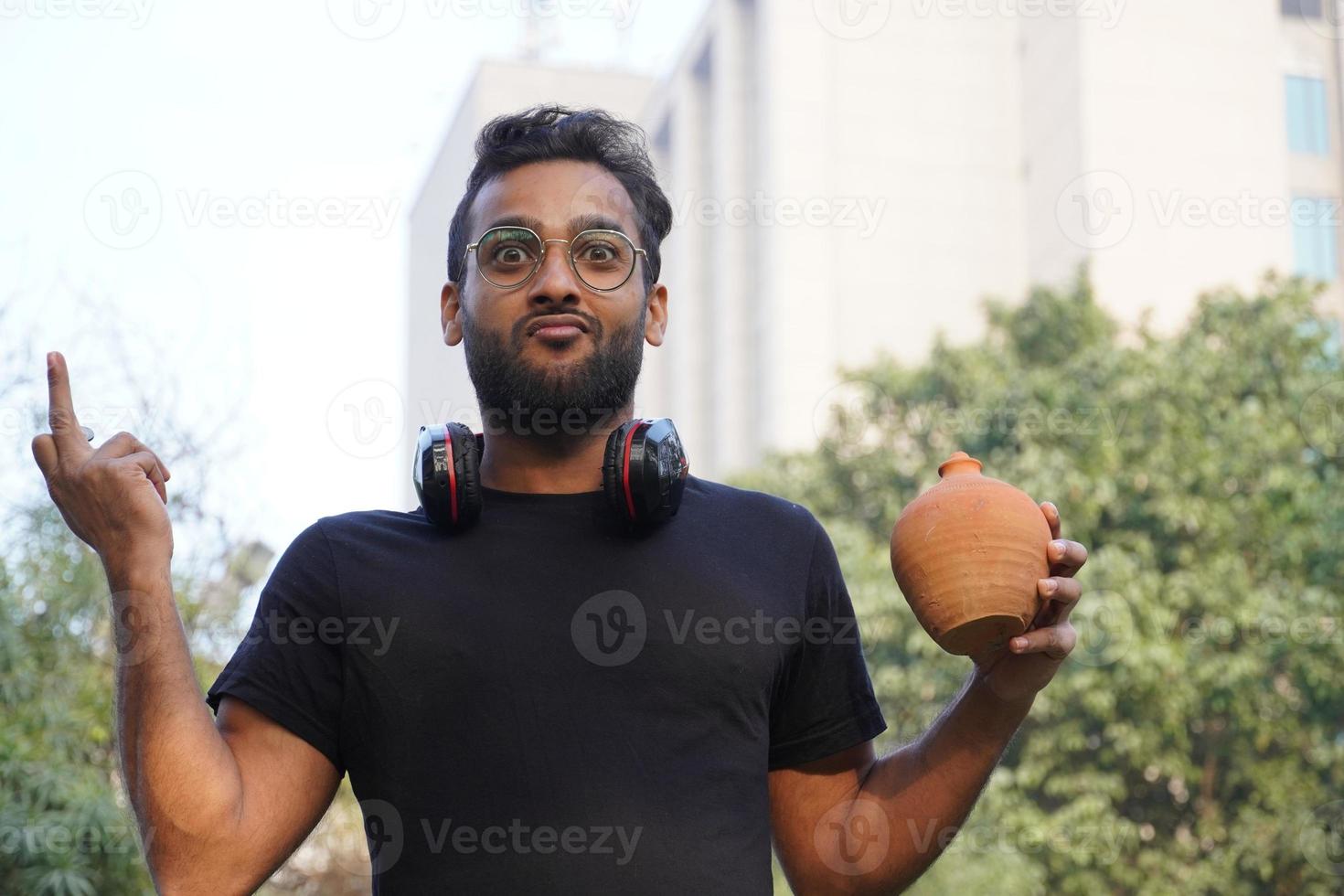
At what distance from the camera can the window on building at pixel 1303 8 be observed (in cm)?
2772

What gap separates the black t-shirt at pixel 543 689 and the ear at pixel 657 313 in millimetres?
395

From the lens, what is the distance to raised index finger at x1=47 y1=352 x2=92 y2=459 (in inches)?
70.2

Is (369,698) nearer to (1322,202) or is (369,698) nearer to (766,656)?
(766,656)

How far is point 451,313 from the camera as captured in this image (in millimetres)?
2395

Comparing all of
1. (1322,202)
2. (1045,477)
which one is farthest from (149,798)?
(1322,202)

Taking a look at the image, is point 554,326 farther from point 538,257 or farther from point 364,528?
point 364,528
